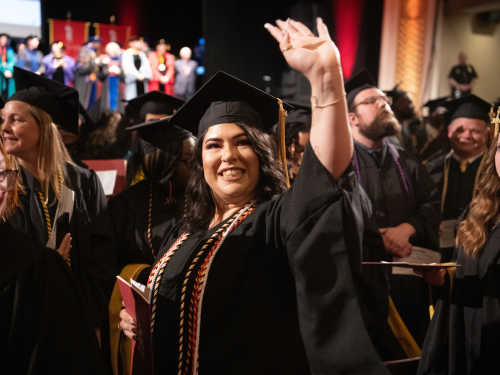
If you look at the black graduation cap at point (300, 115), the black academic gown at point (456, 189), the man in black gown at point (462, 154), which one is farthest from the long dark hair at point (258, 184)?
the black academic gown at point (456, 189)

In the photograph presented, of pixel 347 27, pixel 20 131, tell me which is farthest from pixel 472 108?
pixel 347 27

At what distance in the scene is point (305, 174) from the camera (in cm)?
115

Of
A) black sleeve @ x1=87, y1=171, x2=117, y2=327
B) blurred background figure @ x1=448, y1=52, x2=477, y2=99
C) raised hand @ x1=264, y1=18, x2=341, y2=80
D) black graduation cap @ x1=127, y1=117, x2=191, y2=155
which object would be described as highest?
blurred background figure @ x1=448, y1=52, x2=477, y2=99

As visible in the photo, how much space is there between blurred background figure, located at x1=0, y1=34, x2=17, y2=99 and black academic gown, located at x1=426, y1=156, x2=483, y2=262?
358 inches

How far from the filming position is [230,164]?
1.52 meters

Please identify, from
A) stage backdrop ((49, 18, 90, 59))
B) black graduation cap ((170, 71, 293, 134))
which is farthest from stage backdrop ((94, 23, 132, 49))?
black graduation cap ((170, 71, 293, 134))

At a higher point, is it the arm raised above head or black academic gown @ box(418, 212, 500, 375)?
the arm raised above head

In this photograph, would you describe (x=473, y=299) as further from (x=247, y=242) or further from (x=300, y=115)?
(x=300, y=115)

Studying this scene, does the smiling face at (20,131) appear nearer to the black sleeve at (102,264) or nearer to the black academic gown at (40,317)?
the black sleeve at (102,264)

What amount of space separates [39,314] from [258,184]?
2.66ft

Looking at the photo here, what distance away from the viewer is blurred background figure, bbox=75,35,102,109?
10.1m

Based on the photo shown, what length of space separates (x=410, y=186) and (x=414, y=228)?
1.19ft

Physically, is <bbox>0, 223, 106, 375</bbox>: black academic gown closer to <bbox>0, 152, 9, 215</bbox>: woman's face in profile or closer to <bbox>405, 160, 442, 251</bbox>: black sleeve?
<bbox>0, 152, 9, 215</bbox>: woman's face in profile

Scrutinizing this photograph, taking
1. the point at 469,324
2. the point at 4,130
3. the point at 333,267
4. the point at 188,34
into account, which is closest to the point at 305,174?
the point at 333,267
